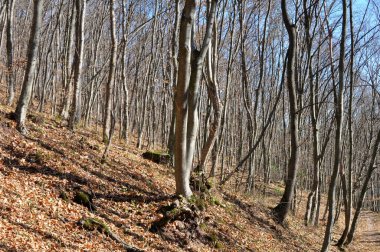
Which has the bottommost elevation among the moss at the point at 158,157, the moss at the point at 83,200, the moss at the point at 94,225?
the moss at the point at 94,225

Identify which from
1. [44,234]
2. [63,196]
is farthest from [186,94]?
[44,234]

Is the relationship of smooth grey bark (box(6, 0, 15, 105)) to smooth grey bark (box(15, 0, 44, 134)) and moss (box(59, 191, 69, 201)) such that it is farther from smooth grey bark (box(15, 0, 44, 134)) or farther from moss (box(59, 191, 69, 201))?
moss (box(59, 191, 69, 201))

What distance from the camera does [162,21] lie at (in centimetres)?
2308

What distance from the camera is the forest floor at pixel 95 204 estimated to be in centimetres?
Answer: 624

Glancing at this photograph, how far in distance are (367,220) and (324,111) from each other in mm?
9099

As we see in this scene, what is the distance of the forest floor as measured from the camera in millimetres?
6238

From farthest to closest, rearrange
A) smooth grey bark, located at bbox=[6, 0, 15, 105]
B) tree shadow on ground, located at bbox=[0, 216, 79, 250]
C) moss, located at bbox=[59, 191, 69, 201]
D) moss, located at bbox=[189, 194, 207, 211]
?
smooth grey bark, located at bbox=[6, 0, 15, 105], moss, located at bbox=[189, 194, 207, 211], moss, located at bbox=[59, 191, 69, 201], tree shadow on ground, located at bbox=[0, 216, 79, 250]

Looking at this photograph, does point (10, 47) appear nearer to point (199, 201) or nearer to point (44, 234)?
point (199, 201)

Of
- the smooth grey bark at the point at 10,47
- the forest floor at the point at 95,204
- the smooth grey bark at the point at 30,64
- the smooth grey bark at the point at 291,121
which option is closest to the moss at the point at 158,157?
the forest floor at the point at 95,204

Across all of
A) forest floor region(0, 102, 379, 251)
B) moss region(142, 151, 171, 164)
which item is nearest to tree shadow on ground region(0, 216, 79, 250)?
forest floor region(0, 102, 379, 251)

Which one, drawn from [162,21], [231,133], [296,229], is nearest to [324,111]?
[231,133]

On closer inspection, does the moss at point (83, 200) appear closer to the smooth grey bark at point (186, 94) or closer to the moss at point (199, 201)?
the smooth grey bark at point (186, 94)

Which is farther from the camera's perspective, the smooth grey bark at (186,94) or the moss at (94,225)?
the smooth grey bark at (186,94)

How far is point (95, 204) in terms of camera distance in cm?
793
